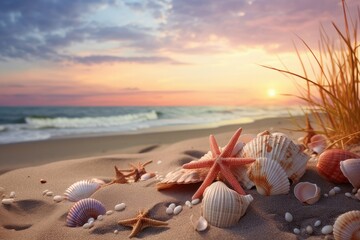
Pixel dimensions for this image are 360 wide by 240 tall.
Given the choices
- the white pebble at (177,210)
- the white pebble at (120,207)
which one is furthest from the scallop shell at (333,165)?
the white pebble at (120,207)

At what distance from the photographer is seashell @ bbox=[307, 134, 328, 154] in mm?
3830

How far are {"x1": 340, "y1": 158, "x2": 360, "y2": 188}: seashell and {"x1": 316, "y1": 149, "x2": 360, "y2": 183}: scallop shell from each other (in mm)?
102

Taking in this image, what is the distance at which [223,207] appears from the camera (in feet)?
7.76

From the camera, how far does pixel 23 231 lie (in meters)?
2.96

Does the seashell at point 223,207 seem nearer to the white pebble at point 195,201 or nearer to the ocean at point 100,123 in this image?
the white pebble at point 195,201

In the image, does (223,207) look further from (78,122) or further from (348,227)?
(78,122)

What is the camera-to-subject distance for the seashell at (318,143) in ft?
12.6

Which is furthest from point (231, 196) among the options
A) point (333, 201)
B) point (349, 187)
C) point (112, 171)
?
point (112, 171)

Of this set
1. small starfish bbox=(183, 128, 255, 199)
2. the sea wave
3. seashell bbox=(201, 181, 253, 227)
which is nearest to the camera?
seashell bbox=(201, 181, 253, 227)

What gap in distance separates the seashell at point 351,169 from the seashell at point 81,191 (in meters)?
2.18

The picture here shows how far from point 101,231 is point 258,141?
1.37 metres

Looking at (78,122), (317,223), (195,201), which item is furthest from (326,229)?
(78,122)

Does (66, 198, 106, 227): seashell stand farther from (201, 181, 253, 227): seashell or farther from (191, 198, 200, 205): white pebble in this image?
(201, 181, 253, 227): seashell

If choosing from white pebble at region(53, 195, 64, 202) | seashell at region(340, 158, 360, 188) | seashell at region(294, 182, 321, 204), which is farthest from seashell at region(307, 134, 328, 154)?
white pebble at region(53, 195, 64, 202)
